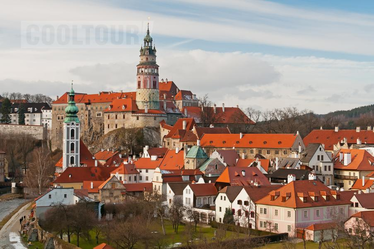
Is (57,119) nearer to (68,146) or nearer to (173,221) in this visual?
(68,146)

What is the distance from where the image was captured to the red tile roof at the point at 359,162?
55406mm

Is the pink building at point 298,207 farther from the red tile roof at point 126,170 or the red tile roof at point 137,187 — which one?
the red tile roof at point 126,170

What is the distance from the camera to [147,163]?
64.6 metres

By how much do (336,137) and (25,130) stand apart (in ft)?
197

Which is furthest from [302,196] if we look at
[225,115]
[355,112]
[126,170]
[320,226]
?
[355,112]

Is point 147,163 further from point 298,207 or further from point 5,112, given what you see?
point 5,112

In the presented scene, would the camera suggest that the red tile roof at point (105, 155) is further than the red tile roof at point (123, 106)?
No

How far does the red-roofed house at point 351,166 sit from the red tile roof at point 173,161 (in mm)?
15845

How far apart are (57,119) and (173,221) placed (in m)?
66.4

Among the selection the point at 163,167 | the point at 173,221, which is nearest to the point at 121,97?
the point at 163,167

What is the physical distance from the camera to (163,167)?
62.9 m

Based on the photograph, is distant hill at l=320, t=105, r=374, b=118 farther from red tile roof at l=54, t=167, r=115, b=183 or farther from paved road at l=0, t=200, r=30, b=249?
paved road at l=0, t=200, r=30, b=249

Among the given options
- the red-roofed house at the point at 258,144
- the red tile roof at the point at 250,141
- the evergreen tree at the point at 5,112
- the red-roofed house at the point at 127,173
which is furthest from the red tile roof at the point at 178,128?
the evergreen tree at the point at 5,112

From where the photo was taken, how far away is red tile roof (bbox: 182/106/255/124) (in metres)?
89.7
